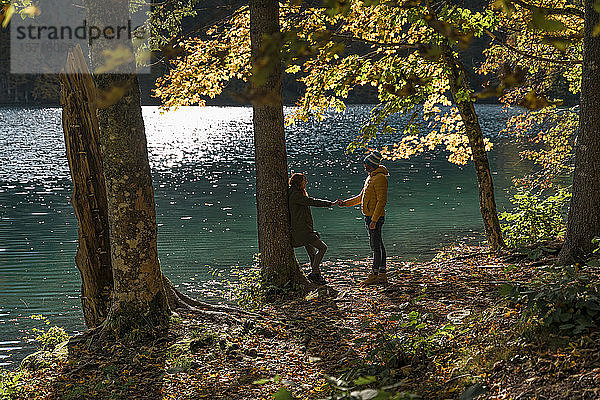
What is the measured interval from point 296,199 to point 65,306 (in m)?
5.52

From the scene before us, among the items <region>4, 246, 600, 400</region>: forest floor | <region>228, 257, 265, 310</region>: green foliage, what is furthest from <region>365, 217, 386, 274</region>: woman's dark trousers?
<region>228, 257, 265, 310</region>: green foliage

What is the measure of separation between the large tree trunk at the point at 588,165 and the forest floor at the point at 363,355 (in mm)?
671

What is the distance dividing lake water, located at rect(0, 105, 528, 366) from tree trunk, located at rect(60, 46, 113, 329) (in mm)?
2344

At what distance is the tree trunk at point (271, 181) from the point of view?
8.36 meters

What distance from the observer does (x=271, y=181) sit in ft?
28.3

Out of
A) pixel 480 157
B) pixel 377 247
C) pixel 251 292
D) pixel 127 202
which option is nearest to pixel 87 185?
pixel 127 202

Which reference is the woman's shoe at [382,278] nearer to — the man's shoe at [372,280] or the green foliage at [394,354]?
the man's shoe at [372,280]

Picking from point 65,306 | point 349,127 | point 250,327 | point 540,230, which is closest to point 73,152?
point 250,327

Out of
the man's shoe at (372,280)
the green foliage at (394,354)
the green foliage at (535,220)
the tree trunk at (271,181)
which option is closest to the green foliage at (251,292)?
the tree trunk at (271,181)

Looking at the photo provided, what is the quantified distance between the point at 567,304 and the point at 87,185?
565 cm

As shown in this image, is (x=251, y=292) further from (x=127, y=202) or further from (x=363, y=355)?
(x=363, y=355)

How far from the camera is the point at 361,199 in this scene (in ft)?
31.9

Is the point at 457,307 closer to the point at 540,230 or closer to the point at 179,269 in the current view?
the point at 540,230

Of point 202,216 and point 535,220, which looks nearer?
point 535,220
